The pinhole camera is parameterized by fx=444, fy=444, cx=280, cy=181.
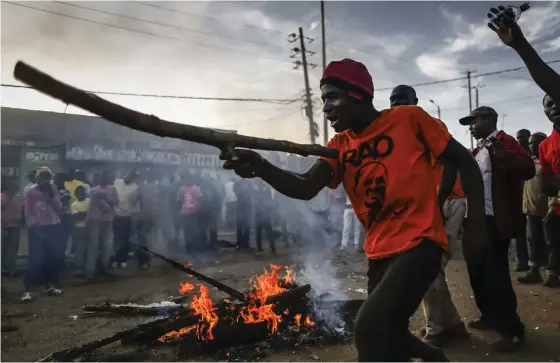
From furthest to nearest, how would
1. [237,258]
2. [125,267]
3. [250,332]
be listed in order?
[237,258]
[125,267]
[250,332]

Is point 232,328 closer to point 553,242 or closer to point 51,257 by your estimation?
point 553,242

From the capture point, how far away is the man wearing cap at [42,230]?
8.11 metres

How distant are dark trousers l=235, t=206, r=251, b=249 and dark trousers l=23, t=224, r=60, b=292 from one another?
225 inches

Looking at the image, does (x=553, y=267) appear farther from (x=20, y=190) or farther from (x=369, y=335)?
(x=20, y=190)

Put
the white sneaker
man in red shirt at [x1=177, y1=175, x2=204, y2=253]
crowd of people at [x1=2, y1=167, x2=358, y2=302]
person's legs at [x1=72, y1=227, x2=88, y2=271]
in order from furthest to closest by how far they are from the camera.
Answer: man in red shirt at [x1=177, y1=175, x2=204, y2=253], person's legs at [x1=72, y1=227, x2=88, y2=271], crowd of people at [x1=2, y1=167, x2=358, y2=302], the white sneaker

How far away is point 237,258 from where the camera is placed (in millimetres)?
12102

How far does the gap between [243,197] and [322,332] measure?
8.59 meters

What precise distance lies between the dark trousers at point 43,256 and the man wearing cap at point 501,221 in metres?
7.23

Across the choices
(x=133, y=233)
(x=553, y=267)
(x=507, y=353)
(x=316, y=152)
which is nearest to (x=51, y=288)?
(x=133, y=233)

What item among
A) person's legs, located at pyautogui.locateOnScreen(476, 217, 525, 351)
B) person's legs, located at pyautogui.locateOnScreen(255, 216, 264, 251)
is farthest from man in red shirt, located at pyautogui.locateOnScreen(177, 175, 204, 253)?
person's legs, located at pyautogui.locateOnScreen(476, 217, 525, 351)

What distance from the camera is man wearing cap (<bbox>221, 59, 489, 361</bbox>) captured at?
2.49 m

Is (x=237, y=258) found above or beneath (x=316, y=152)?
beneath

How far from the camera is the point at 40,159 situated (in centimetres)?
1767

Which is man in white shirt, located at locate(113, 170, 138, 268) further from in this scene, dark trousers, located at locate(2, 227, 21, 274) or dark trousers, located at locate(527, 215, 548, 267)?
dark trousers, located at locate(527, 215, 548, 267)
